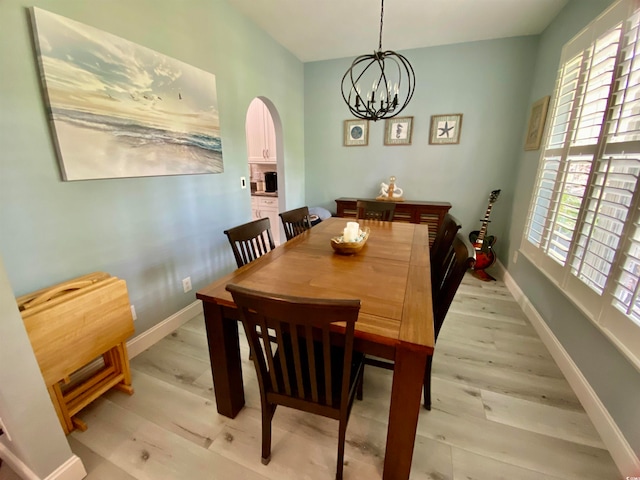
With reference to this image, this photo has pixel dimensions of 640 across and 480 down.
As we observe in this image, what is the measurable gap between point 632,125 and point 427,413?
1915 mm

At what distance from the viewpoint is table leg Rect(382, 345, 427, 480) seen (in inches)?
36.8

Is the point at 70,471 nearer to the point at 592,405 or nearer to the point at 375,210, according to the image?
the point at 592,405

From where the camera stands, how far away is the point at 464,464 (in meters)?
1.26

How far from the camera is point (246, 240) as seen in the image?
5.72ft

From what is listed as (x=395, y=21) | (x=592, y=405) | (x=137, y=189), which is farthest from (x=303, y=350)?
Answer: (x=395, y=21)

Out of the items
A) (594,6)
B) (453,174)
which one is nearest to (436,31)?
(594,6)

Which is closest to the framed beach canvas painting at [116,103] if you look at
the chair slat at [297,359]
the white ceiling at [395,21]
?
the white ceiling at [395,21]

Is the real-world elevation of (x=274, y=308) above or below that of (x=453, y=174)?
below

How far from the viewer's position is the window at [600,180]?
4.37 ft

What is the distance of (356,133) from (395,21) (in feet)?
4.45

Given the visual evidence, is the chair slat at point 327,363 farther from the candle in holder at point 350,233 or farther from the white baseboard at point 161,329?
the white baseboard at point 161,329

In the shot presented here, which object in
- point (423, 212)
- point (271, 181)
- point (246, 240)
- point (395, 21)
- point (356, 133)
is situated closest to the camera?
point (246, 240)

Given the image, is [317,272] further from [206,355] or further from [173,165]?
[173,165]

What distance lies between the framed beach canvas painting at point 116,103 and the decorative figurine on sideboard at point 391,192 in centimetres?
238
